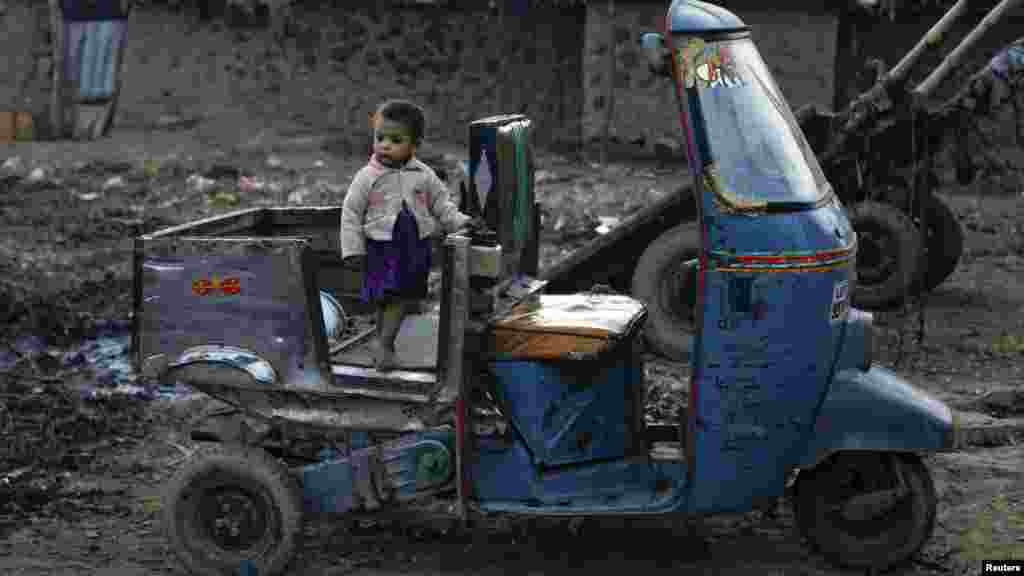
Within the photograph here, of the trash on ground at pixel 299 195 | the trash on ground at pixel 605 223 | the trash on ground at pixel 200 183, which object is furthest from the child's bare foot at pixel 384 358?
the trash on ground at pixel 200 183

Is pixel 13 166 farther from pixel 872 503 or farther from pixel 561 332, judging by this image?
pixel 872 503

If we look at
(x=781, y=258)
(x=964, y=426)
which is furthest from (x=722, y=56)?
(x=964, y=426)

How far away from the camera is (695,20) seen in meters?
4.45

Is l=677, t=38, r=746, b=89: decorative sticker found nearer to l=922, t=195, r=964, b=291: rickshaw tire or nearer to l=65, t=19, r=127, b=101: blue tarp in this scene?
l=922, t=195, r=964, b=291: rickshaw tire

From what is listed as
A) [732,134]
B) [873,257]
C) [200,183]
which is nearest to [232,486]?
[732,134]

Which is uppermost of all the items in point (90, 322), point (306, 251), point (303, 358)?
point (306, 251)

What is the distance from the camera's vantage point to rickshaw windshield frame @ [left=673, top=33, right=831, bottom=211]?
4434mm

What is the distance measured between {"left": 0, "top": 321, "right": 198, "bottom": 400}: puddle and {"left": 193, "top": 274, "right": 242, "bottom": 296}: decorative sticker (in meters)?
2.42

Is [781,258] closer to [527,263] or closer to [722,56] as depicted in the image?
[722,56]

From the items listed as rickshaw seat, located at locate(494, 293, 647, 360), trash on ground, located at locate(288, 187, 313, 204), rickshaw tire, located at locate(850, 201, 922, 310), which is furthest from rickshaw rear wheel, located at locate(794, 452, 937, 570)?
trash on ground, located at locate(288, 187, 313, 204)

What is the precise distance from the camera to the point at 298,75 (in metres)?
18.0

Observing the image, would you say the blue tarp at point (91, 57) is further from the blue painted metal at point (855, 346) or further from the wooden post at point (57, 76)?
the blue painted metal at point (855, 346)

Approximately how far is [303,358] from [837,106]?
39.4 feet

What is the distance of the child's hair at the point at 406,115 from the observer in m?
4.80
